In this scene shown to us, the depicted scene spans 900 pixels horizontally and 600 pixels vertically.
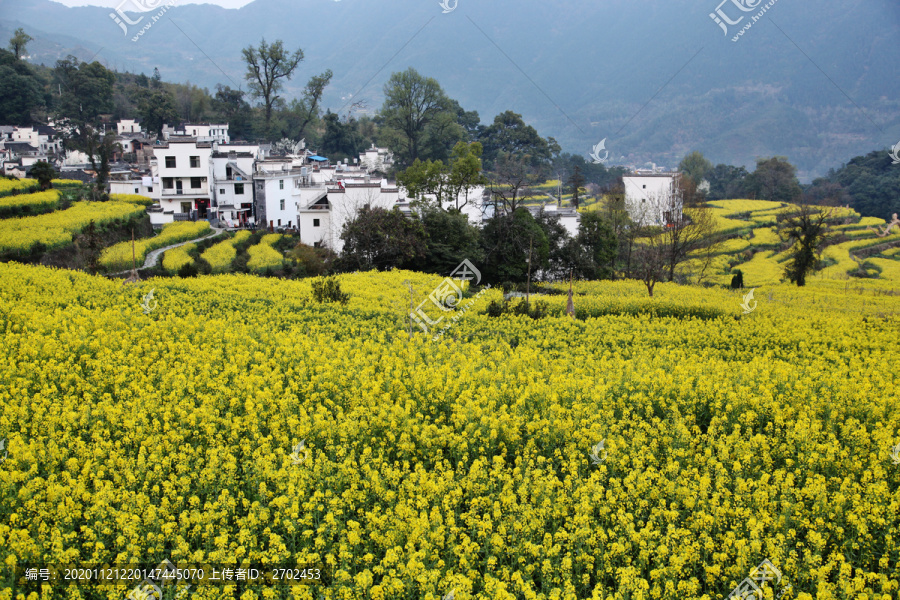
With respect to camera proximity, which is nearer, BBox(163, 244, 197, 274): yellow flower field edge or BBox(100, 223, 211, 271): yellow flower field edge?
BBox(163, 244, 197, 274): yellow flower field edge

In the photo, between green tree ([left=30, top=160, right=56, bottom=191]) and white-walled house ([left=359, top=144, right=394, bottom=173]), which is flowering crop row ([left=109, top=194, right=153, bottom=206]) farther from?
white-walled house ([left=359, top=144, right=394, bottom=173])

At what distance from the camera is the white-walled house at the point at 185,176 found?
42500mm

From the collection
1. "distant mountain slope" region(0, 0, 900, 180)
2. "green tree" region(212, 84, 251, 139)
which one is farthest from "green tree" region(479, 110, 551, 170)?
"distant mountain slope" region(0, 0, 900, 180)

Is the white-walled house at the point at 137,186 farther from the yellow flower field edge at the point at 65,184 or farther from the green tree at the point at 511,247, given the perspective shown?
the green tree at the point at 511,247

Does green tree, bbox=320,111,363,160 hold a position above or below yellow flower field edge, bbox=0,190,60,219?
above

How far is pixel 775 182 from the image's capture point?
72250mm

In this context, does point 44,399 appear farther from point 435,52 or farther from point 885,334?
point 435,52

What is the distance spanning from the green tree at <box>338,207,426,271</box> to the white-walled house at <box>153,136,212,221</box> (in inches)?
765

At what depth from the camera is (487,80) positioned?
184 meters

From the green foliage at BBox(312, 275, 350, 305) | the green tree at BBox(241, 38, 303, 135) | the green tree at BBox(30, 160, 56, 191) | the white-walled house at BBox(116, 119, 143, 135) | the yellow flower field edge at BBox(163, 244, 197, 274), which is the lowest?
the green foliage at BBox(312, 275, 350, 305)

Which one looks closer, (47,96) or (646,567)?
(646,567)

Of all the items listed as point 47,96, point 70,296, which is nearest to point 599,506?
point 70,296

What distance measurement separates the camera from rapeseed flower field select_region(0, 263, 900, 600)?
19.5 ft

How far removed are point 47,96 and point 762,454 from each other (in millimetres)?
78622
